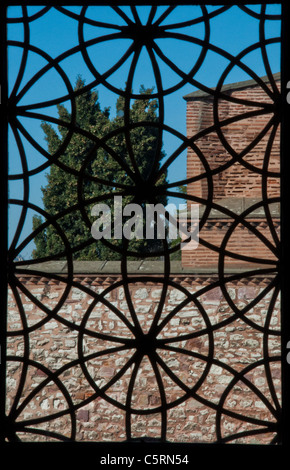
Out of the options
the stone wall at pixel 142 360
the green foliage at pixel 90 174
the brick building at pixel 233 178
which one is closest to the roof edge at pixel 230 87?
the brick building at pixel 233 178

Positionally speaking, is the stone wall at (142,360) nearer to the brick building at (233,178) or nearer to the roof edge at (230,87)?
the brick building at (233,178)

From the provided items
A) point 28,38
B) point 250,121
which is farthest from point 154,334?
point 250,121

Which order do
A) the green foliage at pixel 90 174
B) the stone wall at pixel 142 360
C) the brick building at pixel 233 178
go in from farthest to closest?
the green foliage at pixel 90 174 < the brick building at pixel 233 178 < the stone wall at pixel 142 360

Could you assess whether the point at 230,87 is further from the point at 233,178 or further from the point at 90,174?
the point at 90,174

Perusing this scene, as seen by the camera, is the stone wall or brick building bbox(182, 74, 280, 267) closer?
the stone wall

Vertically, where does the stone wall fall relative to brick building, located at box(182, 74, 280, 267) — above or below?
below

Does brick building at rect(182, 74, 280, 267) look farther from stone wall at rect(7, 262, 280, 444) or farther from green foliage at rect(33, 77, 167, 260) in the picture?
green foliage at rect(33, 77, 167, 260)

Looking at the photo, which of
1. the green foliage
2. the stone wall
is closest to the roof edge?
the green foliage

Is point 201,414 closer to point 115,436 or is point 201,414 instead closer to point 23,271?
point 115,436

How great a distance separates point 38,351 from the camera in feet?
17.4

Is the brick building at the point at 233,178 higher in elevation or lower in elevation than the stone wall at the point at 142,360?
higher

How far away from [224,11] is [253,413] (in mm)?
3991

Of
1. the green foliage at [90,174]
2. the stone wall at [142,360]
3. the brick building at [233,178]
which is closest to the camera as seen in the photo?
the stone wall at [142,360]

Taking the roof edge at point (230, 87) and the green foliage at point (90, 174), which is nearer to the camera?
the roof edge at point (230, 87)
